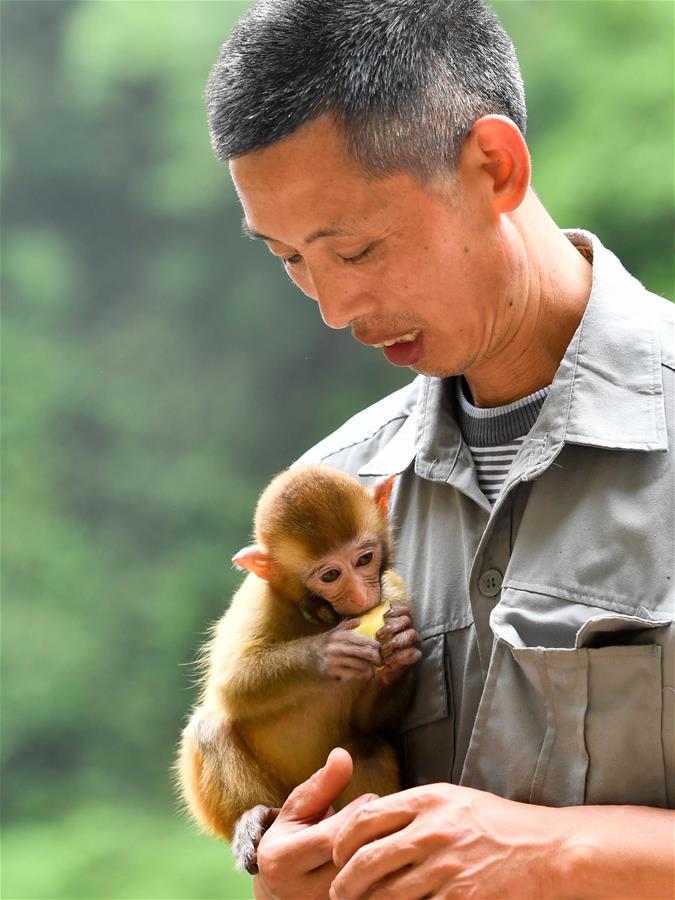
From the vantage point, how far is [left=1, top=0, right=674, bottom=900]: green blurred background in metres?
4.40

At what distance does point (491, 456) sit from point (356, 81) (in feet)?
2.18

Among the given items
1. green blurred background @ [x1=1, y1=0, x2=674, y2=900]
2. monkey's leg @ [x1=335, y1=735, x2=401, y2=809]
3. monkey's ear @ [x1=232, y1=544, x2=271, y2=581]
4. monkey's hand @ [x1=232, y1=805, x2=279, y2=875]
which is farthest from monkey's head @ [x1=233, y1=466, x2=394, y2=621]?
green blurred background @ [x1=1, y1=0, x2=674, y2=900]

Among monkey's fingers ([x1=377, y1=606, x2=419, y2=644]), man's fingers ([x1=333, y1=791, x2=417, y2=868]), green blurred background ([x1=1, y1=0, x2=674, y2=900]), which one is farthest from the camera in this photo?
green blurred background ([x1=1, y1=0, x2=674, y2=900])

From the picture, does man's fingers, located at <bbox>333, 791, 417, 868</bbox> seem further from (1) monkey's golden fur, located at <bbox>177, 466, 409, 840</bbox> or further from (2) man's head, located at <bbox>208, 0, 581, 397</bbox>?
(2) man's head, located at <bbox>208, 0, 581, 397</bbox>

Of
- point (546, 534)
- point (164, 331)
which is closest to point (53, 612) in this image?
point (164, 331)

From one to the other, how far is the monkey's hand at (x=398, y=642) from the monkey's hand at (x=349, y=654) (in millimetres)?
15

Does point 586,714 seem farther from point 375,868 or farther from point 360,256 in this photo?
point 360,256

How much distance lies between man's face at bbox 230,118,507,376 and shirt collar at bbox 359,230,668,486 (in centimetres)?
16

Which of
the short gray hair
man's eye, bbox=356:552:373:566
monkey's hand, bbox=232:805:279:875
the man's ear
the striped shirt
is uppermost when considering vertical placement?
the short gray hair

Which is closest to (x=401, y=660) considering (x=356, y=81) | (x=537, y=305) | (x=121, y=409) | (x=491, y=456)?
(x=491, y=456)

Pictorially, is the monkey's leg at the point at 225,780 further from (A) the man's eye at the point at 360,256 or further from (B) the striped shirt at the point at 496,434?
(A) the man's eye at the point at 360,256

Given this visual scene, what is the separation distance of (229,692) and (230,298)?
2622mm

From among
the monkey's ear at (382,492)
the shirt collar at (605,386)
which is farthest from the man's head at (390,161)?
the monkey's ear at (382,492)

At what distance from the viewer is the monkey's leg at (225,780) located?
2006mm
